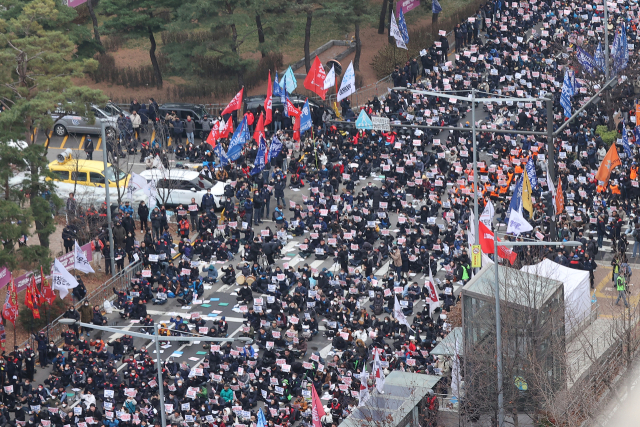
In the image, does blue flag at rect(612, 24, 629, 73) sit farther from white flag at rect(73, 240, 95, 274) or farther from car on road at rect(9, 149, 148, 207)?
white flag at rect(73, 240, 95, 274)

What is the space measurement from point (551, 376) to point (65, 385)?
15.5 metres

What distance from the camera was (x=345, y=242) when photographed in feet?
135

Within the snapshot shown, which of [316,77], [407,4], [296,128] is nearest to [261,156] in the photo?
[296,128]

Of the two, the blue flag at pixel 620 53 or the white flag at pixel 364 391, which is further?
the blue flag at pixel 620 53

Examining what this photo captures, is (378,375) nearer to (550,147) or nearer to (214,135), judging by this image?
(550,147)

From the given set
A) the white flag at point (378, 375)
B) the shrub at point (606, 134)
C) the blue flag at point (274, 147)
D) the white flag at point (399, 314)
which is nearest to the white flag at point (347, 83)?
the blue flag at point (274, 147)

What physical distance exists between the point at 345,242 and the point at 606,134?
15275mm

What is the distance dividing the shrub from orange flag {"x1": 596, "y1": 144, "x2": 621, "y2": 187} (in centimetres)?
787

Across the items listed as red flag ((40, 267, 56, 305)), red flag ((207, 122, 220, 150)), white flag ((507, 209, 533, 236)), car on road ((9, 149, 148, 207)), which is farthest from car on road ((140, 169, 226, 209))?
white flag ((507, 209, 533, 236))

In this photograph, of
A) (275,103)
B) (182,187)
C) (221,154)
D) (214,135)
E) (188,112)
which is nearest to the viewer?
(214,135)

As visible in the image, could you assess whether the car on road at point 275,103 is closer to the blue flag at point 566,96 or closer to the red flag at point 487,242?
the blue flag at point 566,96

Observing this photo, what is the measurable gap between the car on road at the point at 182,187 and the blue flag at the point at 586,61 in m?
17.0

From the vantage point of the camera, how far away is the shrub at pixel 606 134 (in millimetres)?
49062

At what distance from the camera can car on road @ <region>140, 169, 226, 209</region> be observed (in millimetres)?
46219
